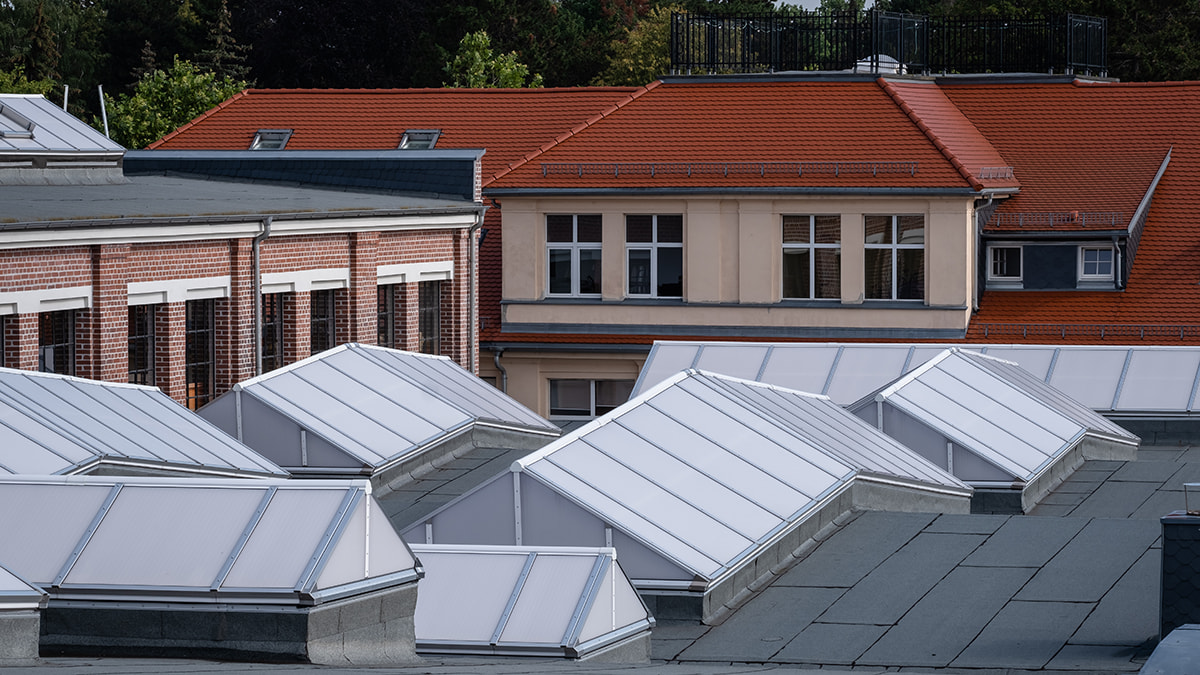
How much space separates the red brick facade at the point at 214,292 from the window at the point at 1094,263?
49.2ft

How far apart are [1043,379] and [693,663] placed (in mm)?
17465

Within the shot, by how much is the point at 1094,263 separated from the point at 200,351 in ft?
74.0

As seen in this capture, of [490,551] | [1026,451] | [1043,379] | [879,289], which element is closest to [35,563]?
[490,551]

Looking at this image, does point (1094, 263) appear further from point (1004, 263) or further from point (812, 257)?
point (812, 257)

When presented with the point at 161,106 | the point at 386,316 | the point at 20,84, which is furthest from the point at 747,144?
the point at 20,84

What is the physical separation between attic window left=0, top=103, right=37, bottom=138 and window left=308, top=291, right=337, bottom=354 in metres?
6.68

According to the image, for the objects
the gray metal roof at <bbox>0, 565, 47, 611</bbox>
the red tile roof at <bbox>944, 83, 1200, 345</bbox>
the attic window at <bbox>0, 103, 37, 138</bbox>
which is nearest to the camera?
the gray metal roof at <bbox>0, 565, 47, 611</bbox>

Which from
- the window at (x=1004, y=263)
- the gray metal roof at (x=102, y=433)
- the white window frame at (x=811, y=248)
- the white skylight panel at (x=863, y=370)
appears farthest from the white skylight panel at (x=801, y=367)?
the window at (x=1004, y=263)

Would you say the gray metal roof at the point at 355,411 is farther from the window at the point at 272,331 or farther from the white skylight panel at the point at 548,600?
the white skylight panel at the point at 548,600

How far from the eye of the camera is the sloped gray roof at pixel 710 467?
55.2ft

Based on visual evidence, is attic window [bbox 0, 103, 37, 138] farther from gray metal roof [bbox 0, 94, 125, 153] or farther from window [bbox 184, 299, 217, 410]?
window [bbox 184, 299, 217, 410]

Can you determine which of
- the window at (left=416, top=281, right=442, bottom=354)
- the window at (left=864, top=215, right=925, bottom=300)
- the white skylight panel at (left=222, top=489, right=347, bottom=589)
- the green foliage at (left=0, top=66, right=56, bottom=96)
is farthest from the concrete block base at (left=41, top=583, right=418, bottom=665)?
the green foliage at (left=0, top=66, right=56, bottom=96)

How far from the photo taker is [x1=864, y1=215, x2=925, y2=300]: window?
44375 mm

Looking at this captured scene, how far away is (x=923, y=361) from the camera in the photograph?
29.9 meters
